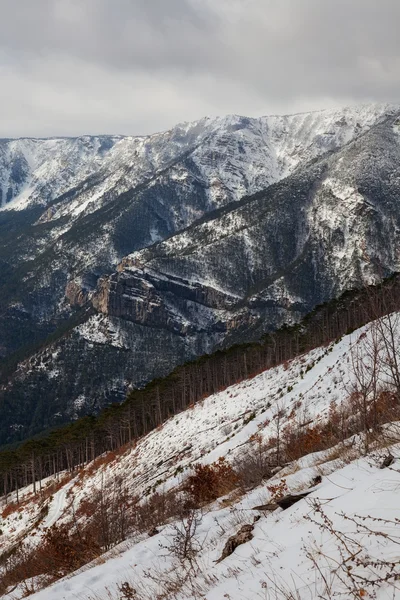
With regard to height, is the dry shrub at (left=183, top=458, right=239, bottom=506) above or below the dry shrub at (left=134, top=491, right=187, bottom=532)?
above

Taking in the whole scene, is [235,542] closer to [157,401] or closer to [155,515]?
[155,515]

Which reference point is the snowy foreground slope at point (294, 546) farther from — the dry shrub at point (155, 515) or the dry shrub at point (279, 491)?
the dry shrub at point (155, 515)

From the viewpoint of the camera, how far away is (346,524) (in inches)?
171

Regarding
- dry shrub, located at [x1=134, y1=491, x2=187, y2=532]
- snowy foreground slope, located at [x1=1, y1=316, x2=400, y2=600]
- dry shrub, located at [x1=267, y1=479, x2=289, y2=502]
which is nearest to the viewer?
snowy foreground slope, located at [x1=1, y1=316, x2=400, y2=600]

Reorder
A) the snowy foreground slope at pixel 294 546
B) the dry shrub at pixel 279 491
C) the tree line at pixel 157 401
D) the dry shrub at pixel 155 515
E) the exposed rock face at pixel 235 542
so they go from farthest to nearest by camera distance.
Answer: the tree line at pixel 157 401, the dry shrub at pixel 155 515, the dry shrub at pixel 279 491, the exposed rock face at pixel 235 542, the snowy foreground slope at pixel 294 546

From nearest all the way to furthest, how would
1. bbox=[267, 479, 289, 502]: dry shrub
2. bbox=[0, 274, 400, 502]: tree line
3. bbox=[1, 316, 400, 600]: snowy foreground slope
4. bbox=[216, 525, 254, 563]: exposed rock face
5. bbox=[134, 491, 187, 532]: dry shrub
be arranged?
1. bbox=[1, 316, 400, 600]: snowy foreground slope
2. bbox=[216, 525, 254, 563]: exposed rock face
3. bbox=[267, 479, 289, 502]: dry shrub
4. bbox=[134, 491, 187, 532]: dry shrub
5. bbox=[0, 274, 400, 502]: tree line

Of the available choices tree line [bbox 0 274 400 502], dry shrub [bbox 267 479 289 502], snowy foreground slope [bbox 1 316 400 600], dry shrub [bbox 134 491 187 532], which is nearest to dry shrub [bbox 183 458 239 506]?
dry shrub [bbox 134 491 187 532]

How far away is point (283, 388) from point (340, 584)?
29.2 meters

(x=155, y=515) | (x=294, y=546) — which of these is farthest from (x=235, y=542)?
(x=155, y=515)

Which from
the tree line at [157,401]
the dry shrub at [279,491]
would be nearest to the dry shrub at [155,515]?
the dry shrub at [279,491]

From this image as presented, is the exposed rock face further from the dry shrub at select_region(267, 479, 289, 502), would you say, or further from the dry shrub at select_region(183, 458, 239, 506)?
the dry shrub at select_region(183, 458, 239, 506)

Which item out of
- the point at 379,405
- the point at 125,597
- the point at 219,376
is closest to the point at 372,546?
the point at 125,597

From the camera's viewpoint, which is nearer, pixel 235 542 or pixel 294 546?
pixel 294 546

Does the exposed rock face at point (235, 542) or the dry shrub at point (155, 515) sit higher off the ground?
the exposed rock face at point (235, 542)
